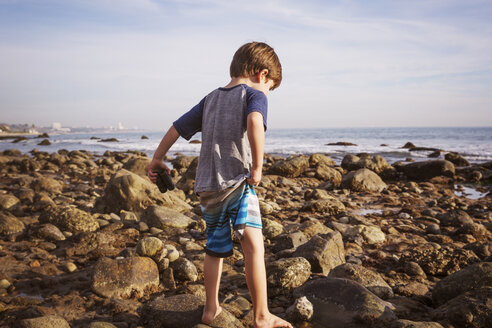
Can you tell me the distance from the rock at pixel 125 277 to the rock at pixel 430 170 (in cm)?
1147

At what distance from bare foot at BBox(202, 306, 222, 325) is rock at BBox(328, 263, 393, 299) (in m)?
1.38

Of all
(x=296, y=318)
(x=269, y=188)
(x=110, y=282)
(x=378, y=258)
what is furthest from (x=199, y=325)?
(x=269, y=188)

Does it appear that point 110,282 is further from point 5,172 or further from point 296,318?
point 5,172

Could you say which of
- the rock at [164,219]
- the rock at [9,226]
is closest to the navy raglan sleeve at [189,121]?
the rock at [164,219]

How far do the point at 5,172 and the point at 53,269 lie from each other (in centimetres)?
1047

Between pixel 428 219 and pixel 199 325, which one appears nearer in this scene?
pixel 199 325

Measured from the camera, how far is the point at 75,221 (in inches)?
179

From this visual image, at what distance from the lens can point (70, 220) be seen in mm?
4535

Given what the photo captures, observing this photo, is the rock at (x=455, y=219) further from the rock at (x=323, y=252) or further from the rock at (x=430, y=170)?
the rock at (x=430, y=170)

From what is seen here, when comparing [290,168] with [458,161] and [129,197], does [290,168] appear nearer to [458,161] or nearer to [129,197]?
[129,197]

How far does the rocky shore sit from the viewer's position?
2574mm

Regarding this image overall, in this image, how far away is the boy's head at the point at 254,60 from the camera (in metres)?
2.48

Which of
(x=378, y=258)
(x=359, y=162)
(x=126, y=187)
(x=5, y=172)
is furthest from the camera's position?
(x=359, y=162)

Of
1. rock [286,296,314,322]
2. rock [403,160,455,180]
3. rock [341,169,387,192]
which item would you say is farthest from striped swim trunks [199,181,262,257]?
rock [403,160,455,180]
